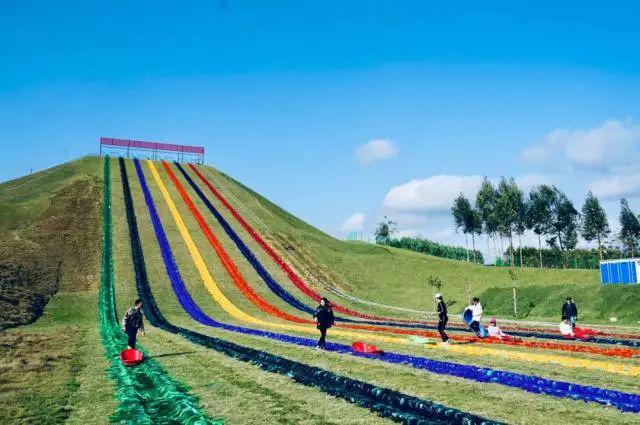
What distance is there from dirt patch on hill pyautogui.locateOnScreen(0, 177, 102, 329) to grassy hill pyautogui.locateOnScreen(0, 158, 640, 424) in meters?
0.23

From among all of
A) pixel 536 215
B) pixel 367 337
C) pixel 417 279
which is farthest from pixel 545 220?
Result: pixel 367 337

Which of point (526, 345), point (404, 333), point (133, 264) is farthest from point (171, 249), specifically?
point (526, 345)

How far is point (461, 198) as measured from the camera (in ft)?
295

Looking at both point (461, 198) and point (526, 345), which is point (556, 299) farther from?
point (461, 198)

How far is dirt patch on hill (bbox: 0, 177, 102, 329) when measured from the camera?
3769 centimetres

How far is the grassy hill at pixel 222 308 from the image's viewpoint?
476 inches

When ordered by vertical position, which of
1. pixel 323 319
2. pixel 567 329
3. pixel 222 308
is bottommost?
pixel 567 329

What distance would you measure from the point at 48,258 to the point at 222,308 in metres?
18.8

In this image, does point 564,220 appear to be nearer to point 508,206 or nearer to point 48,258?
point 508,206

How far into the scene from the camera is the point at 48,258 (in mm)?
47281

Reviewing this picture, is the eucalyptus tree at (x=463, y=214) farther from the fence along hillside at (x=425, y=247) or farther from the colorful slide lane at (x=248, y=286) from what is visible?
the colorful slide lane at (x=248, y=286)

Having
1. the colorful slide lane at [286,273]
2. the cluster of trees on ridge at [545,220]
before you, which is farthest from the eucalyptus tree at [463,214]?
the colorful slide lane at [286,273]

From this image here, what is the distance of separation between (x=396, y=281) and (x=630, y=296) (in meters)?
24.2

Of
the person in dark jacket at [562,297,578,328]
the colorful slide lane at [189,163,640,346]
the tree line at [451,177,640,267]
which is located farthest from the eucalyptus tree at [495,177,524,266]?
the person in dark jacket at [562,297,578,328]
